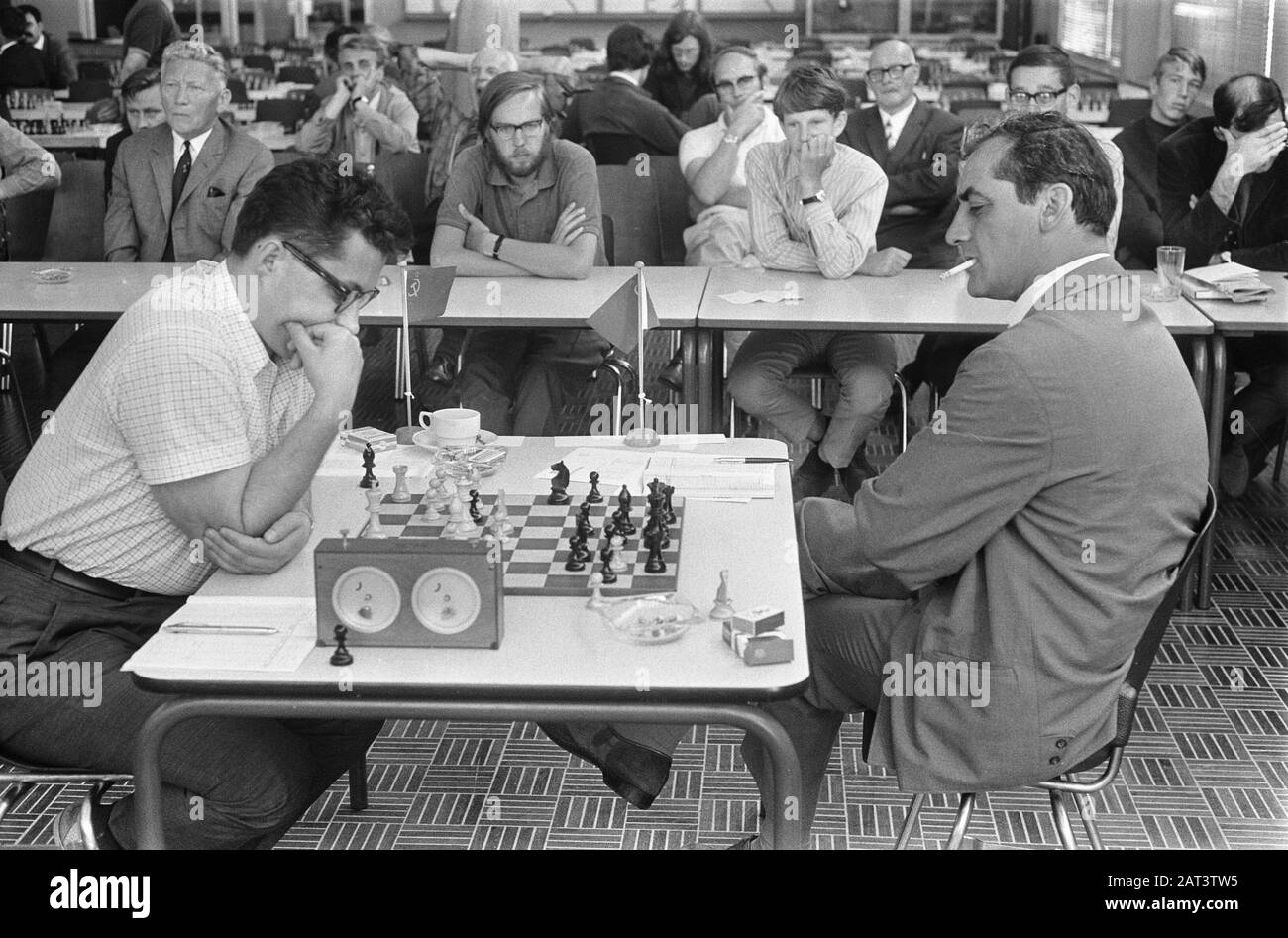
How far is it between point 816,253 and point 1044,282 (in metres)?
2.33

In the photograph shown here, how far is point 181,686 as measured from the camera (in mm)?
1978

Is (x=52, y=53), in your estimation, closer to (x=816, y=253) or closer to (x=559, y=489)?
(x=816, y=253)

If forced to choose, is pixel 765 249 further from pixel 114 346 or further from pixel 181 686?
pixel 181 686

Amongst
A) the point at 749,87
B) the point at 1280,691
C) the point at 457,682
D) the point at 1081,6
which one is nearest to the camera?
the point at 457,682

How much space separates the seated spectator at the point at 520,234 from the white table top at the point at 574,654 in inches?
89.6

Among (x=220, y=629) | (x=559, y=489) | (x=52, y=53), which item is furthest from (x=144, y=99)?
(x=52, y=53)

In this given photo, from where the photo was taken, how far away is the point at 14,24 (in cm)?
1052

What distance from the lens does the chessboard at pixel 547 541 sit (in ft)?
7.45

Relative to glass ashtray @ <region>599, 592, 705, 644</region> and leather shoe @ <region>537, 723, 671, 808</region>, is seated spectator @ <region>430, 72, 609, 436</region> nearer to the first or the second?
leather shoe @ <region>537, 723, 671, 808</region>

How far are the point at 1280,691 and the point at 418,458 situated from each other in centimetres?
222

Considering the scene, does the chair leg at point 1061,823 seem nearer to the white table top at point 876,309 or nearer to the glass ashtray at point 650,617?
the glass ashtray at point 650,617

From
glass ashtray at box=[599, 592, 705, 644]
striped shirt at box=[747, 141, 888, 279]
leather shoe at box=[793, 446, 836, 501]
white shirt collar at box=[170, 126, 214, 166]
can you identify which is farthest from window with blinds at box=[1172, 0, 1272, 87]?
glass ashtray at box=[599, 592, 705, 644]

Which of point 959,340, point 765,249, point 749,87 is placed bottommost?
point 959,340
